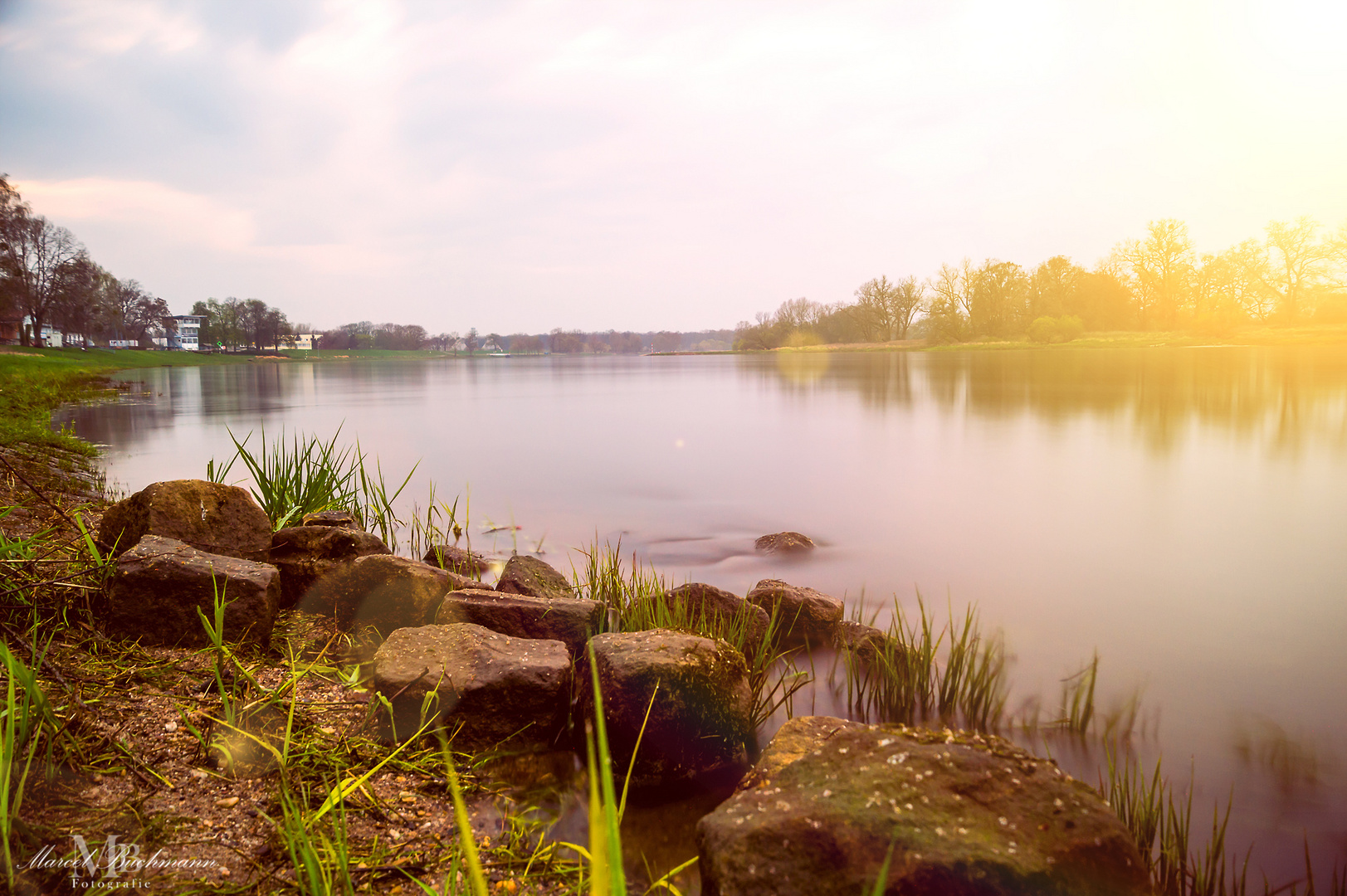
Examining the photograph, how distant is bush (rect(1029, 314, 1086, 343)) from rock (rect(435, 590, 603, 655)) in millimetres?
92030

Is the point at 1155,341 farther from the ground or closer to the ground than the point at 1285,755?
farther from the ground

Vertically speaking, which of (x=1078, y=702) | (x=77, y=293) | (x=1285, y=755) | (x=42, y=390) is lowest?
(x=1285, y=755)

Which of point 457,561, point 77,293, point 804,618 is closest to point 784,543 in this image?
point 804,618

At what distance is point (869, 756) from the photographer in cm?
231

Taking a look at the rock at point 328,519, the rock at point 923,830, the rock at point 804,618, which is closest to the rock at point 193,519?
the rock at point 328,519

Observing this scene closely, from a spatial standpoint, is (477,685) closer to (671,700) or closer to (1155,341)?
(671,700)

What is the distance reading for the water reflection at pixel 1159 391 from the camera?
17.8 metres

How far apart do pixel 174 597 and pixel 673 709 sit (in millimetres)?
2772

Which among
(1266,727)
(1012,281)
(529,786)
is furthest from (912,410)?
(1012,281)

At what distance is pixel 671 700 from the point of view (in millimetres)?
3492

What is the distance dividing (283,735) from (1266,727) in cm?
617

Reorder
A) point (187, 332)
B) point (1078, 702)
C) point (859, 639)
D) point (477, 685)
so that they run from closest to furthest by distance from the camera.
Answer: point (477, 685) → point (1078, 702) → point (859, 639) → point (187, 332)

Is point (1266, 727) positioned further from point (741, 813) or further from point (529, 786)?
point (529, 786)

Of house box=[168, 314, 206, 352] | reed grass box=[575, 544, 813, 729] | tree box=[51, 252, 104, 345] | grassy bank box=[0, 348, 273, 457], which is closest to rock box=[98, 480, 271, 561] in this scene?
reed grass box=[575, 544, 813, 729]
